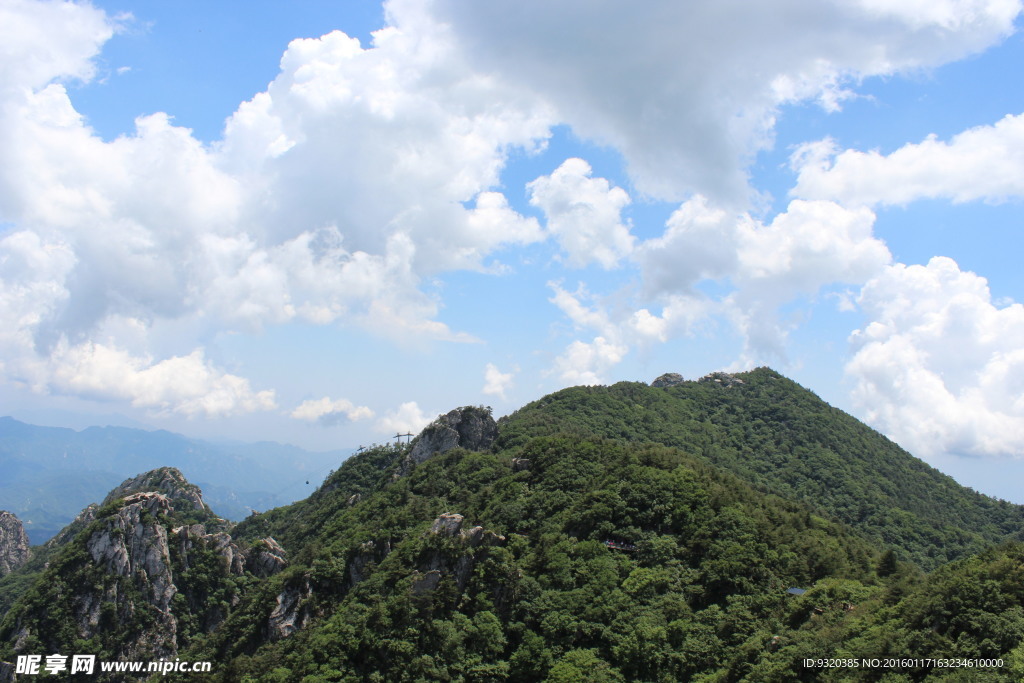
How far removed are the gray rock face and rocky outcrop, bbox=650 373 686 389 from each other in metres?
93.3

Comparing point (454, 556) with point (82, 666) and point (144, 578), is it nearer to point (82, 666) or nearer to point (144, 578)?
point (82, 666)

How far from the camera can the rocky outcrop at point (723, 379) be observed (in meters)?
185

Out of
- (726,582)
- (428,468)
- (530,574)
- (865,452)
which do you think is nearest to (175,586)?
(428,468)

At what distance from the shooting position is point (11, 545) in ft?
494

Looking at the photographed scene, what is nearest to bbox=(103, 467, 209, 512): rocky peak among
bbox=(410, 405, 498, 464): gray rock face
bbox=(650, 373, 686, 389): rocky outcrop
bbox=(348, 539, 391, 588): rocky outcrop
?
bbox=(410, 405, 498, 464): gray rock face

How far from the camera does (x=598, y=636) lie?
2004 inches

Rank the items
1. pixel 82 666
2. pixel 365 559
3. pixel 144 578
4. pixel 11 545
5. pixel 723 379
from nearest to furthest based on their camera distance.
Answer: pixel 365 559 < pixel 82 666 < pixel 144 578 < pixel 11 545 < pixel 723 379

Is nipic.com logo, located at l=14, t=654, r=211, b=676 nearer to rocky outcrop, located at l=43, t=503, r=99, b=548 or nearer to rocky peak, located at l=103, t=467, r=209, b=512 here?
rocky peak, located at l=103, t=467, r=209, b=512

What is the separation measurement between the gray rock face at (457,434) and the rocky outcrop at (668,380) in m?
93.3

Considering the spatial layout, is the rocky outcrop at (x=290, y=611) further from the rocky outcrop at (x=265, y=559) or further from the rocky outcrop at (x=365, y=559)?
the rocky outcrop at (x=265, y=559)

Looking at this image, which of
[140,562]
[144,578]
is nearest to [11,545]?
[140,562]

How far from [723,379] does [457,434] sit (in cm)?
11258

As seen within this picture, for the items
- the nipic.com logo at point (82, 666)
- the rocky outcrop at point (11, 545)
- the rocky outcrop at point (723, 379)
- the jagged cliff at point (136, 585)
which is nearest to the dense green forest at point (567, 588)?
the jagged cliff at point (136, 585)

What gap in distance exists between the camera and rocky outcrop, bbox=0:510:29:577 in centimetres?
14650
